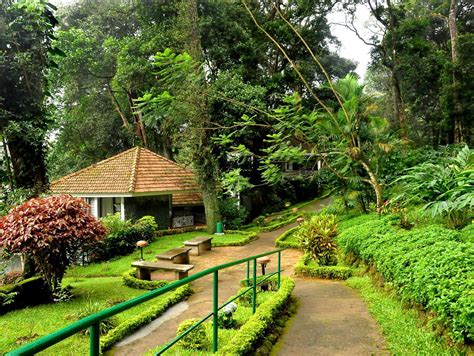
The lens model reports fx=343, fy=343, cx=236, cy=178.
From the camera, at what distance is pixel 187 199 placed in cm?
1834

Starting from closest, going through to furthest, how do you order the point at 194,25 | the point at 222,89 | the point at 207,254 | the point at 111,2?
the point at 207,254 → the point at 194,25 → the point at 222,89 → the point at 111,2

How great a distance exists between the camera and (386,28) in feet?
62.0

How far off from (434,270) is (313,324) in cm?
180

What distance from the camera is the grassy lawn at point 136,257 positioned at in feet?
35.2

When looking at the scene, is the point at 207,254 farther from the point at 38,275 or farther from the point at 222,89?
the point at 222,89

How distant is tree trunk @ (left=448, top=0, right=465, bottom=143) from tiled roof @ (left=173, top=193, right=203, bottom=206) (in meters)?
13.8

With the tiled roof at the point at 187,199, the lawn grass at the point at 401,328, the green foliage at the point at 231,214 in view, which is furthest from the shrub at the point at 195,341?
the tiled roof at the point at 187,199

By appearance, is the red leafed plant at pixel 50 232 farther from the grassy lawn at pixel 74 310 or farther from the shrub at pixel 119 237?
the shrub at pixel 119 237

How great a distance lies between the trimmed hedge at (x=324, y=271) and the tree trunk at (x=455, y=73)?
13686 mm

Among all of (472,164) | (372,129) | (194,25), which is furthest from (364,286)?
(194,25)

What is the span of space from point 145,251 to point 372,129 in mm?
9156

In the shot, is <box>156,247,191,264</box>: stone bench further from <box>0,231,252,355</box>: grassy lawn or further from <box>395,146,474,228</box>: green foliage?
<box>395,146,474,228</box>: green foliage

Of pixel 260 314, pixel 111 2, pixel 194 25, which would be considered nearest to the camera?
pixel 260 314

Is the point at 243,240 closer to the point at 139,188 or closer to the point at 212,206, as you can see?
the point at 212,206
